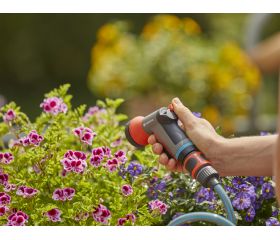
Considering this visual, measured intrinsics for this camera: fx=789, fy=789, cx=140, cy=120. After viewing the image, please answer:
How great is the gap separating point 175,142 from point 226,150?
0.14 m

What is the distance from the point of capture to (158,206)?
2109 mm

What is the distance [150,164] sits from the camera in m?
2.30

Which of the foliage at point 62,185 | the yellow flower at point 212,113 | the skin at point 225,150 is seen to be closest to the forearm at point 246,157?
the skin at point 225,150

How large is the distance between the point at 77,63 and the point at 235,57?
6.10 meters

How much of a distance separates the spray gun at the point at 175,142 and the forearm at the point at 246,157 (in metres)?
0.10

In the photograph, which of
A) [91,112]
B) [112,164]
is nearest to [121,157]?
[112,164]

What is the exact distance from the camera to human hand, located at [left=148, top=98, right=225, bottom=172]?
1.99 metres

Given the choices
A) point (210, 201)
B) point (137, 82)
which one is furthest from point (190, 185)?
point (137, 82)

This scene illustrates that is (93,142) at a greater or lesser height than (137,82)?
lesser

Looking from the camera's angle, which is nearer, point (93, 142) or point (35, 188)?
point (35, 188)

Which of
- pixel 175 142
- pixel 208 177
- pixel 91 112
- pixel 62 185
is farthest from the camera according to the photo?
pixel 91 112

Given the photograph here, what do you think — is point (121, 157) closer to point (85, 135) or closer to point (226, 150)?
point (85, 135)
